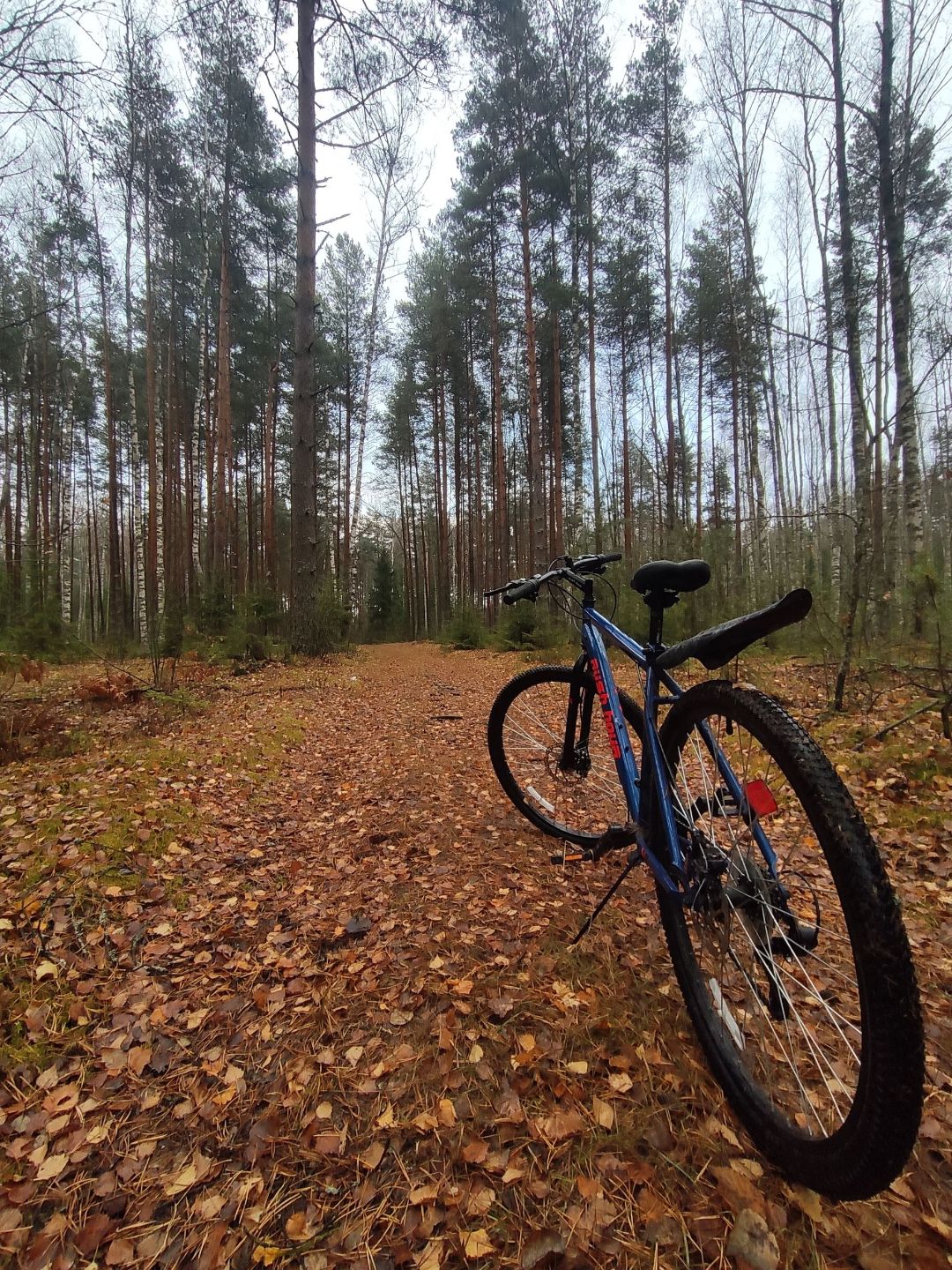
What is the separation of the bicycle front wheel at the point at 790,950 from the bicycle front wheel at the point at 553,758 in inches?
40.9

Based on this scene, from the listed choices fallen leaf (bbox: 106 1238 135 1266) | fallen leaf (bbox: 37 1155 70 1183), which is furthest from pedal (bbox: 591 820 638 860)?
fallen leaf (bbox: 37 1155 70 1183)

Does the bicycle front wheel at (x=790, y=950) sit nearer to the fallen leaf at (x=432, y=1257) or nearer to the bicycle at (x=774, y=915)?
the bicycle at (x=774, y=915)

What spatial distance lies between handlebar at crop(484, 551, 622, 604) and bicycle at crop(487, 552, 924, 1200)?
1.69 feet

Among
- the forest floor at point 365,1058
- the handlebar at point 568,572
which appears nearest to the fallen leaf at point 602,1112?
the forest floor at point 365,1058

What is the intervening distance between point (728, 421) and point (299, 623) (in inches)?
676

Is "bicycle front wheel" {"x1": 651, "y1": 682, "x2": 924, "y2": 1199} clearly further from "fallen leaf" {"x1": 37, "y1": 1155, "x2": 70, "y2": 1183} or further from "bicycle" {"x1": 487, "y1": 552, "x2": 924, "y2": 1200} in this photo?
"fallen leaf" {"x1": 37, "y1": 1155, "x2": 70, "y2": 1183}

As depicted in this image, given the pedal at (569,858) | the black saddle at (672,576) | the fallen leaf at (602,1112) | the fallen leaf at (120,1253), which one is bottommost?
the fallen leaf at (120,1253)

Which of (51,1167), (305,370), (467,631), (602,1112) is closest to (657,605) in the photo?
(602,1112)

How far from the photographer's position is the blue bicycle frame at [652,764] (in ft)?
4.39

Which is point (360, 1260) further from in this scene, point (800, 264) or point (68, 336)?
point (800, 264)

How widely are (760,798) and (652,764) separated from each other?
363mm

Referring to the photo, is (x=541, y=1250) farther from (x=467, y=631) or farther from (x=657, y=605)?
(x=467, y=631)

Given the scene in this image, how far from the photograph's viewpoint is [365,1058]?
1.37 meters

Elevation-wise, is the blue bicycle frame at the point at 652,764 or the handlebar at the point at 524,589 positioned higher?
the handlebar at the point at 524,589
